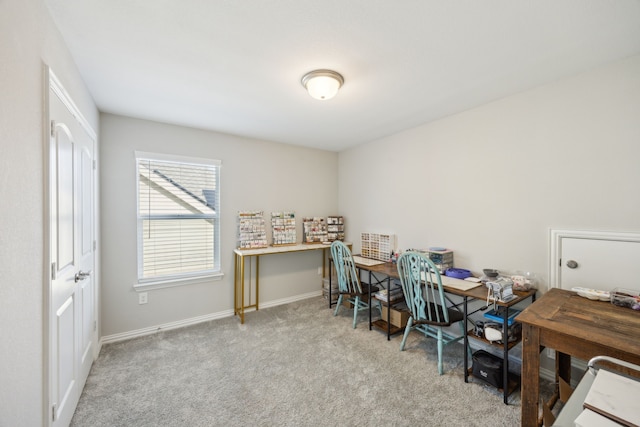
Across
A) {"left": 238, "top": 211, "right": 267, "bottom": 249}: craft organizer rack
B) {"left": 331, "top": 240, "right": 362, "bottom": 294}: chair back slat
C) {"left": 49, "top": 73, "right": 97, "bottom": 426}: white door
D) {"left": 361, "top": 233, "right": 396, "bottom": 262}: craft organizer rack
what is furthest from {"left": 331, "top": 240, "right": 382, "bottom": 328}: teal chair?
{"left": 49, "top": 73, "right": 97, "bottom": 426}: white door

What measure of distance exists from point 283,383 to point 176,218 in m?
2.19

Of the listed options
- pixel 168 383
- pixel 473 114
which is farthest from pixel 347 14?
pixel 168 383

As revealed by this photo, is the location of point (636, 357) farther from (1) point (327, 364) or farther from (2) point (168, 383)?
(2) point (168, 383)

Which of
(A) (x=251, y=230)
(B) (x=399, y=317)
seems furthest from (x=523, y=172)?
(A) (x=251, y=230)

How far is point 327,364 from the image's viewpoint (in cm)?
230

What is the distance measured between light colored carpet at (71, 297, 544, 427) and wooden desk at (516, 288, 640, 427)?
17.3 inches

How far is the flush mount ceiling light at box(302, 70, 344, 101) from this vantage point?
1.90 m

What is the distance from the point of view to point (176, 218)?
309cm

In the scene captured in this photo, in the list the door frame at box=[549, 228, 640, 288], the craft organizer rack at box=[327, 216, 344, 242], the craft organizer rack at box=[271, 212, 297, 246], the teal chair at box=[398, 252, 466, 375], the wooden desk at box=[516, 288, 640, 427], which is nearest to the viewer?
the wooden desk at box=[516, 288, 640, 427]

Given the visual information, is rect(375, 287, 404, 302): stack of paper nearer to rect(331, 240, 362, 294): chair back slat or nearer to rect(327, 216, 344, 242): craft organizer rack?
rect(331, 240, 362, 294): chair back slat

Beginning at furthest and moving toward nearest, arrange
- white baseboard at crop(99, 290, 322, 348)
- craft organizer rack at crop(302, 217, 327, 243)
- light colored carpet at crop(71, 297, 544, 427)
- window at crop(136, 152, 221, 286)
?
craft organizer rack at crop(302, 217, 327, 243), window at crop(136, 152, 221, 286), white baseboard at crop(99, 290, 322, 348), light colored carpet at crop(71, 297, 544, 427)

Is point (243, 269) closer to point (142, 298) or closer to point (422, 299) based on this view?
point (142, 298)

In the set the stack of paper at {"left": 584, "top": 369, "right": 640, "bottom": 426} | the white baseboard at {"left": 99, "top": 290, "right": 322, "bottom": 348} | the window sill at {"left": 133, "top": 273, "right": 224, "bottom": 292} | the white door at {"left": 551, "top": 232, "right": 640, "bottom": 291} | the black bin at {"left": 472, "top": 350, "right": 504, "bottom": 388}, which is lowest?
the white baseboard at {"left": 99, "top": 290, "right": 322, "bottom": 348}

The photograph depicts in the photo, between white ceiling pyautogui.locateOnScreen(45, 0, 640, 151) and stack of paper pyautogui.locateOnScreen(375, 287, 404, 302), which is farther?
stack of paper pyautogui.locateOnScreen(375, 287, 404, 302)
